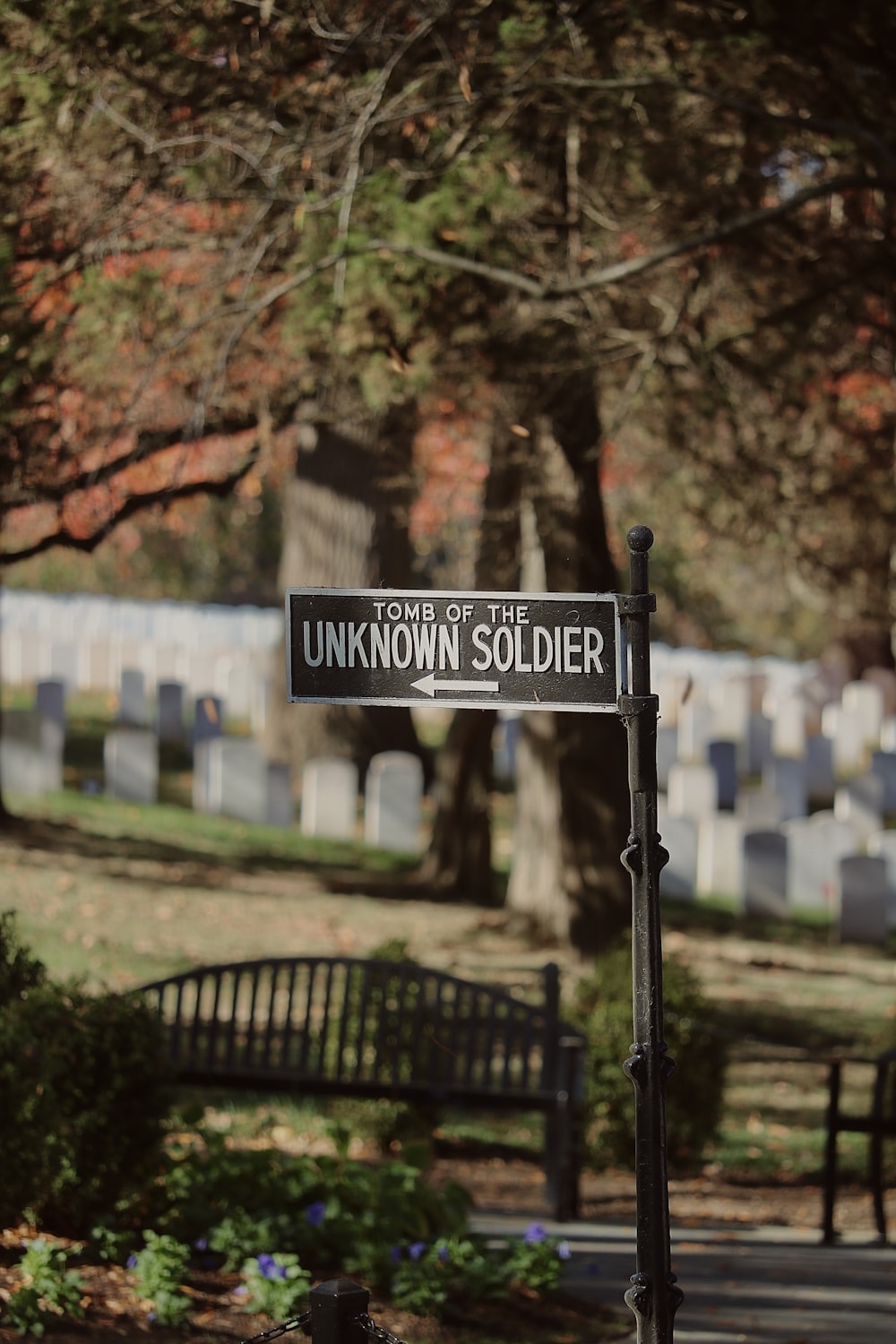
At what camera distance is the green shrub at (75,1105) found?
5.58 m

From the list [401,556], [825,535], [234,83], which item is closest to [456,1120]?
[234,83]

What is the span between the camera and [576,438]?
1235 centimetres

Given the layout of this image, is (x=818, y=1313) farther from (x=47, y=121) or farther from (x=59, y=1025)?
(x=47, y=121)

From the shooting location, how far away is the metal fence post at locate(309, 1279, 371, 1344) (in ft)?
12.6

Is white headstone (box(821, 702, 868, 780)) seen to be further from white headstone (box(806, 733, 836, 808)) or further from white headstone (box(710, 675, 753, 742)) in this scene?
white headstone (box(806, 733, 836, 808))

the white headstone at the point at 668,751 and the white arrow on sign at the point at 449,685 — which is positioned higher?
the white arrow on sign at the point at 449,685

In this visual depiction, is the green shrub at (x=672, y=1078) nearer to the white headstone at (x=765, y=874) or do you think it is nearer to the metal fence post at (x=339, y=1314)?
the metal fence post at (x=339, y=1314)

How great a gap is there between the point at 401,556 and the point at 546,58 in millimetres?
9519

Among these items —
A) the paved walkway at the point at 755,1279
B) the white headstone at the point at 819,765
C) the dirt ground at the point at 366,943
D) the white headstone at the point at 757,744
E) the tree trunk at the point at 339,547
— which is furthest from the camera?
the white headstone at the point at 757,744

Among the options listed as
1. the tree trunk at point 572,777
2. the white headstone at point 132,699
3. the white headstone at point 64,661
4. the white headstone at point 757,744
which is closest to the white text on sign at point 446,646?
the tree trunk at point 572,777

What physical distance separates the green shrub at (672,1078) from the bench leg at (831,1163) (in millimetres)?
980

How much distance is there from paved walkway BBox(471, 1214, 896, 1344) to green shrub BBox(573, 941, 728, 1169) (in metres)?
0.96

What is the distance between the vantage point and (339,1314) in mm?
3822

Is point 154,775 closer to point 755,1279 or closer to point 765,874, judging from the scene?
point 765,874
